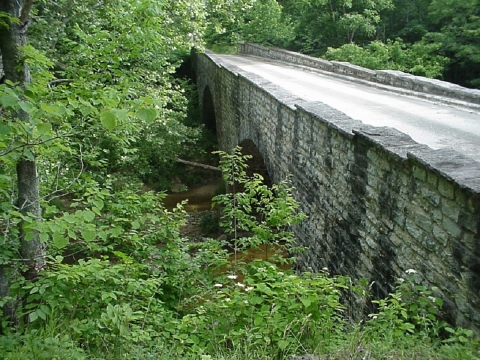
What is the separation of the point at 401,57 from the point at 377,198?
55.4 ft

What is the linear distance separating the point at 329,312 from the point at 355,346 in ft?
1.86

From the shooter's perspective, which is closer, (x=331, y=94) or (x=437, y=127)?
(x=437, y=127)

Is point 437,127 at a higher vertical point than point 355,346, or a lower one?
higher

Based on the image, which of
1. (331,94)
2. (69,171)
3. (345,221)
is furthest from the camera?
(331,94)

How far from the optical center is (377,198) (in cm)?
455

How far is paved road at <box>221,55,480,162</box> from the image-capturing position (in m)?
6.26

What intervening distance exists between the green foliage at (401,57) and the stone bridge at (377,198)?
952 cm

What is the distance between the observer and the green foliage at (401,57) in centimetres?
1836

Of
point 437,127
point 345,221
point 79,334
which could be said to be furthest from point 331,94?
point 79,334

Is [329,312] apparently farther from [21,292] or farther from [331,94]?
[331,94]

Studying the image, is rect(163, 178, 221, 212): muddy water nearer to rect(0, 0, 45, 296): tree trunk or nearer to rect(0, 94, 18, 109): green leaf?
rect(0, 0, 45, 296): tree trunk

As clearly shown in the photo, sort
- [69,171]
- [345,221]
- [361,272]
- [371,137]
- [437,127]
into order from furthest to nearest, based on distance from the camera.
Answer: [437,127]
[69,171]
[345,221]
[361,272]
[371,137]

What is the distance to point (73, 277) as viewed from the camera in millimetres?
3928

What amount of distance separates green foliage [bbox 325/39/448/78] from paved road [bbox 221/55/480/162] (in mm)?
6543
